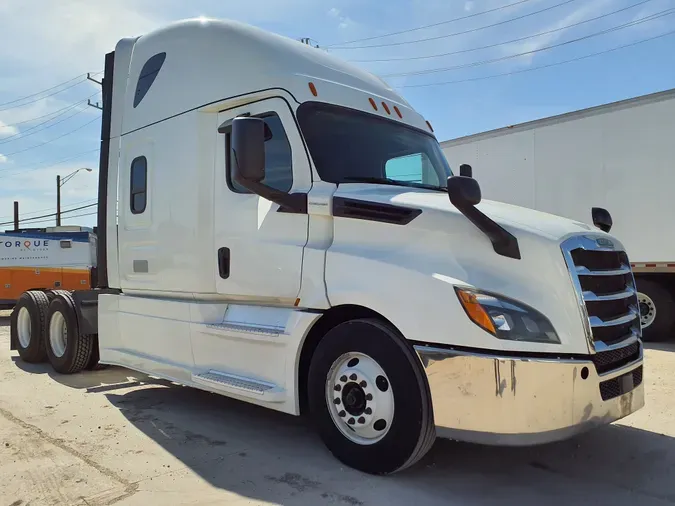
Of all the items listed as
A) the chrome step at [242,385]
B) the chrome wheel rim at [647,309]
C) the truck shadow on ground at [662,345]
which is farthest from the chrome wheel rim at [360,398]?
the chrome wheel rim at [647,309]

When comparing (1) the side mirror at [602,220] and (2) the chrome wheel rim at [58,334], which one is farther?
(2) the chrome wheel rim at [58,334]

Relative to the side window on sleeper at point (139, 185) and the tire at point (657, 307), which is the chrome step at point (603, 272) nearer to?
the side window on sleeper at point (139, 185)

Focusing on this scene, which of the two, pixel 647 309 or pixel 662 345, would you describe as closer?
pixel 662 345

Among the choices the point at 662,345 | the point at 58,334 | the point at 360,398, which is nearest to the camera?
the point at 360,398

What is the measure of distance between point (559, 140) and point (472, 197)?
7827mm

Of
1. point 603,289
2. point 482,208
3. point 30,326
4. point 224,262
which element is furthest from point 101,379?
point 603,289

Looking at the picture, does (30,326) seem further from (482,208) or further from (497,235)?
(497,235)

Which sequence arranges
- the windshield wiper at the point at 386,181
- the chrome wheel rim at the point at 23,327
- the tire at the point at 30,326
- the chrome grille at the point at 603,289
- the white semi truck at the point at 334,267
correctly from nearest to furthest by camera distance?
the white semi truck at the point at 334,267, the chrome grille at the point at 603,289, the windshield wiper at the point at 386,181, the tire at the point at 30,326, the chrome wheel rim at the point at 23,327

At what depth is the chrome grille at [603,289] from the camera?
11.6ft

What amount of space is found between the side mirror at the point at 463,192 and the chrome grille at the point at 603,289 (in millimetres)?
623

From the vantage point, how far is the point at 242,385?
14.6 feet

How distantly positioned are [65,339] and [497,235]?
617 cm

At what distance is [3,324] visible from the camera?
14.4 m

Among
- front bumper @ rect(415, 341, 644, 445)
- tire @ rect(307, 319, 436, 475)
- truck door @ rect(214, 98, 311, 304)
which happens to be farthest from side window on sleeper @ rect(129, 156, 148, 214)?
front bumper @ rect(415, 341, 644, 445)
